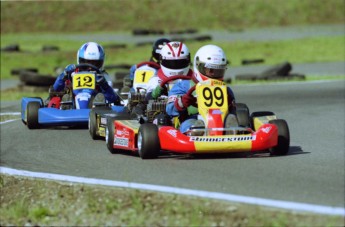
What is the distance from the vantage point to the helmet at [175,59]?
10109mm

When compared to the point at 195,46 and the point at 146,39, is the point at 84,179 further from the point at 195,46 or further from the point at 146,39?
the point at 146,39

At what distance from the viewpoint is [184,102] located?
8.70 metres

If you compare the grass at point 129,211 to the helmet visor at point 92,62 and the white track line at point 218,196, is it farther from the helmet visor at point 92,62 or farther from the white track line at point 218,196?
the helmet visor at point 92,62

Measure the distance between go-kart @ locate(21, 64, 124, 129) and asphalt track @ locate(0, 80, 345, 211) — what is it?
16 cm

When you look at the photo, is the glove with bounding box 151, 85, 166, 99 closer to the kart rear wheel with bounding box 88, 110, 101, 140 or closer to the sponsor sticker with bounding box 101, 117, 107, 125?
the sponsor sticker with bounding box 101, 117, 107, 125

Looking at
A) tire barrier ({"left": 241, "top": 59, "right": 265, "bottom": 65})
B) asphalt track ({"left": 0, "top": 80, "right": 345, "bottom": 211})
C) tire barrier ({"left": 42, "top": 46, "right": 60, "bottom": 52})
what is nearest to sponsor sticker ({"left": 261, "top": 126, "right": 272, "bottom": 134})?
asphalt track ({"left": 0, "top": 80, "right": 345, "bottom": 211})

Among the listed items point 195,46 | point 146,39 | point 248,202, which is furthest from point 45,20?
point 248,202

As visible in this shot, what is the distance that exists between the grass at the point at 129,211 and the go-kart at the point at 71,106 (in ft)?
14.5

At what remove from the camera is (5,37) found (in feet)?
117

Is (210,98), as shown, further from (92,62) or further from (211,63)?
(92,62)

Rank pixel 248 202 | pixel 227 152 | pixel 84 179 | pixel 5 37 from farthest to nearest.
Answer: pixel 5 37
pixel 227 152
pixel 84 179
pixel 248 202

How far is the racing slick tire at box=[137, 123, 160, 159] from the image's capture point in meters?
8.19

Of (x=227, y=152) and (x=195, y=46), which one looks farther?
(x=195, y=46)

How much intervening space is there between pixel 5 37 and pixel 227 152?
1120 inches
